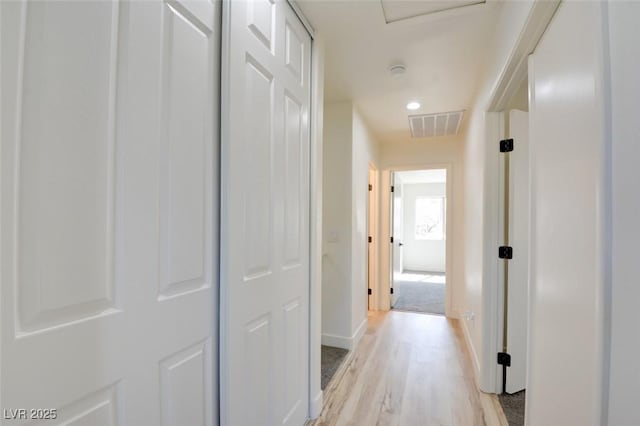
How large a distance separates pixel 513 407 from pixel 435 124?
2870 mm

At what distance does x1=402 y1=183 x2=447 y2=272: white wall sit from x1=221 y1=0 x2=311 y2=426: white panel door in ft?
22.3

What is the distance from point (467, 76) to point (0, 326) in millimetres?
2989

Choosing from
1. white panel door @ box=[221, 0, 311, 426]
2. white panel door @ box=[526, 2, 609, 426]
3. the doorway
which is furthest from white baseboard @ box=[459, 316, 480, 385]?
the doorway

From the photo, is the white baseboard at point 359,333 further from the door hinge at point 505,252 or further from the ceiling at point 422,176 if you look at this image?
the ceiling at point 422,176

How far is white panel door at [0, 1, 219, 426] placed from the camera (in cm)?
59

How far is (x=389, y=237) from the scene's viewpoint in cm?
429

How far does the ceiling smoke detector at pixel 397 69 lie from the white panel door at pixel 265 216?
86cm

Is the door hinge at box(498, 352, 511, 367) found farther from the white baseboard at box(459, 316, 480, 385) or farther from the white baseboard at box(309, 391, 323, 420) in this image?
the white baseboard at box(309, 391, 323, 420)

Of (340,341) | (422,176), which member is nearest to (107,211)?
(340,341)

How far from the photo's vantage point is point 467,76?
2.49 m

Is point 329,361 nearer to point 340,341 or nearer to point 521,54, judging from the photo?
point 340,341

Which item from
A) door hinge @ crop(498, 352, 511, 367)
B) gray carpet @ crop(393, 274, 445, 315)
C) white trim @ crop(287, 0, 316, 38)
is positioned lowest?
gray carpet @ crop(393, 274, 445, 315)

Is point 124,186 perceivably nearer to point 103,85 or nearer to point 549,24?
point 103,85

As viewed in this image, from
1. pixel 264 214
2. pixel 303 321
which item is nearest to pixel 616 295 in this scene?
pixel 264 214
